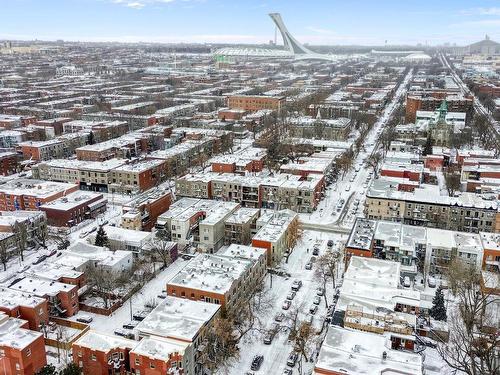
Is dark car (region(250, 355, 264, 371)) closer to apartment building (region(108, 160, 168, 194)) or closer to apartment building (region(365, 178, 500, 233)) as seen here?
apartment building (region(365, 178, 500, 233))

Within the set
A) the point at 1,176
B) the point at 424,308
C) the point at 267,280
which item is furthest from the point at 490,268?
the point at 1,176

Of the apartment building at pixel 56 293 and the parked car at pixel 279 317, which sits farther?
the parked car at pixel 279 317

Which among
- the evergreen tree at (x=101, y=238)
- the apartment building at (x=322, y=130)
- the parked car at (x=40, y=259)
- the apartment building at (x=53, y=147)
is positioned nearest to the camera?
the parked car at (x=40, y=259)

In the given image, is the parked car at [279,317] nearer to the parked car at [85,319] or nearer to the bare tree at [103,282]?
the bare tree at [103,282]

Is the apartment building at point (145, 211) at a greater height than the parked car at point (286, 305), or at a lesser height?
greater

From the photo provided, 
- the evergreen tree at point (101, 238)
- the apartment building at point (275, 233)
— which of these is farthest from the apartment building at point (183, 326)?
the evergreen tree at point (101, 238)

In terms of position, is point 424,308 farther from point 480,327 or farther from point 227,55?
point 227,55
